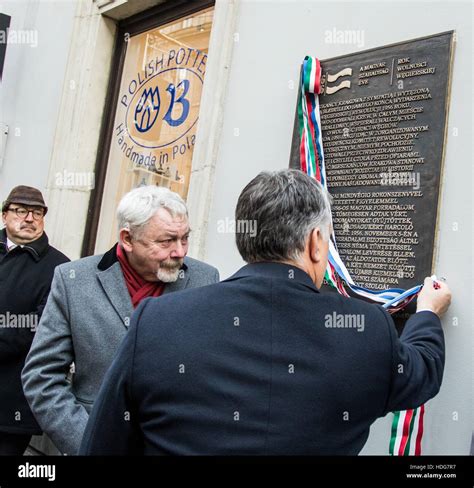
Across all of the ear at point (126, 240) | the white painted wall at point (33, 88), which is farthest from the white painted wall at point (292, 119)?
the white painted wall at point (33, 88)

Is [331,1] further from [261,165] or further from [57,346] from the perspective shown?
[57,346]

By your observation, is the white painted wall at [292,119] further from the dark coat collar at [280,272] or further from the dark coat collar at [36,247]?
the dark coat collar at [280,272]

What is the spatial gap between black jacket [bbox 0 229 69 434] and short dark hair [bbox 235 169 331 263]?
8.29ft

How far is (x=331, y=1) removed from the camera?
3.69 meters

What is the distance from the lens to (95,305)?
251cm

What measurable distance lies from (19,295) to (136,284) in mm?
1621

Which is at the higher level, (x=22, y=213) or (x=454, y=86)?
(x=454, y=86)

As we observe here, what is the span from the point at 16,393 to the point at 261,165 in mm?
2086

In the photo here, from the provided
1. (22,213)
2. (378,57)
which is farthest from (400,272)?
(22,213)

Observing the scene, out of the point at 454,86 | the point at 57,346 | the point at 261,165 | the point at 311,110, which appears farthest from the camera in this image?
the point at 261,165

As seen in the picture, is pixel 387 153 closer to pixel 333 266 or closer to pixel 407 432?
pixel 333 266

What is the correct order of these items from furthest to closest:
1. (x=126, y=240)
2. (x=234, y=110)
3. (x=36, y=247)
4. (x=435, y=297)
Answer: (x=234, y=110)
(x=36, y=247)
(x=435, y=297)
(x=126, y=240)

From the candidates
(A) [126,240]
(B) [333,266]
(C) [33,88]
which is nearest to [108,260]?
(A) [126,240]

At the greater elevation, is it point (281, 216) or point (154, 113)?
point (154, 113)
